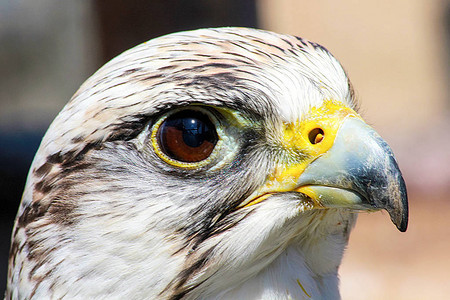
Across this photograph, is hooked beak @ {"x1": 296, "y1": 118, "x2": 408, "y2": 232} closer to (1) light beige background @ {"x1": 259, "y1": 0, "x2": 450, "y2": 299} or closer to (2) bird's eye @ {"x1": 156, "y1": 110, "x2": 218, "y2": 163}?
(2) bird's eye @ {"x1": 156, "y1": 110, "x2": 218, "y2": 163}

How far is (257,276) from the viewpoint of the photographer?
2.20 metres

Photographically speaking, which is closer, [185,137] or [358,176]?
[358,176]

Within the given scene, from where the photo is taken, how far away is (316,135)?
6.99ft

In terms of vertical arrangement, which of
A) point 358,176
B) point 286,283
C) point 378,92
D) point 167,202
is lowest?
point 378,92

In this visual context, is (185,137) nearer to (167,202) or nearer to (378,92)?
(167,202)

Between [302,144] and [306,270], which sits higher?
[302,144]

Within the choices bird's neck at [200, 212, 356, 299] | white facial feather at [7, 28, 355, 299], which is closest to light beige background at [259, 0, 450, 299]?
bird's neck at [200, 212, 356, 299]

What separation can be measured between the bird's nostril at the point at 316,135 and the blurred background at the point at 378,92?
452 centimetres

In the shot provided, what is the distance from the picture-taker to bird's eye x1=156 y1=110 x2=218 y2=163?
213cm

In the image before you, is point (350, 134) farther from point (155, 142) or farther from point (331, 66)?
point (155, 142)

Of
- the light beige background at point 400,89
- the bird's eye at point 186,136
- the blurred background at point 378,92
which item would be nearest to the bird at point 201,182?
the bird's eye at point 186,136

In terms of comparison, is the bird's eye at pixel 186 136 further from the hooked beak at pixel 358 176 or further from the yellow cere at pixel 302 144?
the hooked beak at pixel 358 176

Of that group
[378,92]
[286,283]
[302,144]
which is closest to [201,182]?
[302,144]

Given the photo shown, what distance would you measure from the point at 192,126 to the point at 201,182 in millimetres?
198
